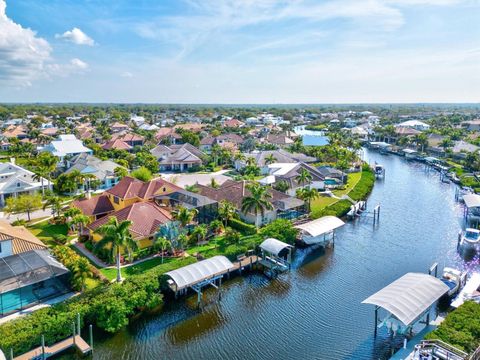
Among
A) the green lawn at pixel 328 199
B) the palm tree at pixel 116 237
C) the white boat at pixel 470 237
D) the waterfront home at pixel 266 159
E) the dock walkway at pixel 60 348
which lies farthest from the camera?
the waterfront home at pixel 266 159

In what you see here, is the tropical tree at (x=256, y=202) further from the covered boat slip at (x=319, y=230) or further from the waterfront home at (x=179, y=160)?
the waterfront home at (x=179, y=160)

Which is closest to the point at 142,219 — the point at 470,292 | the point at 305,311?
the point at 305,311

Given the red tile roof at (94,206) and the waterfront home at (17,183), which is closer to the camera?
the red tile roof at (94,206)

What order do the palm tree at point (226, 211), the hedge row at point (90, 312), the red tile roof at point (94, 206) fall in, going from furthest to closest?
the red tile roof at point (94, 206)
the palm tree at point (226, 211)
the hedge row at point (90, 312)

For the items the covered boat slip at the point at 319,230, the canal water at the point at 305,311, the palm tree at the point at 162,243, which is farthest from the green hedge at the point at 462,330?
the palm tree at the point at 162,243

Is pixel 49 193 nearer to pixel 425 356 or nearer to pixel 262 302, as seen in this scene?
pixel 262 302

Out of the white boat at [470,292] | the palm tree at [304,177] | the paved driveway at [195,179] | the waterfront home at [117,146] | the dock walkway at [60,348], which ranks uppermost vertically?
the waterfront home at [117,146]

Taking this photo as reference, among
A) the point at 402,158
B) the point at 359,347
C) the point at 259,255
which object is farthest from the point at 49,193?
the point at 402,158

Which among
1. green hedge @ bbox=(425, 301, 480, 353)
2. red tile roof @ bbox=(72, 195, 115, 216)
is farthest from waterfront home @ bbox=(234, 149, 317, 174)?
green hedge @ bbox=(425, 301, 480, 353)
